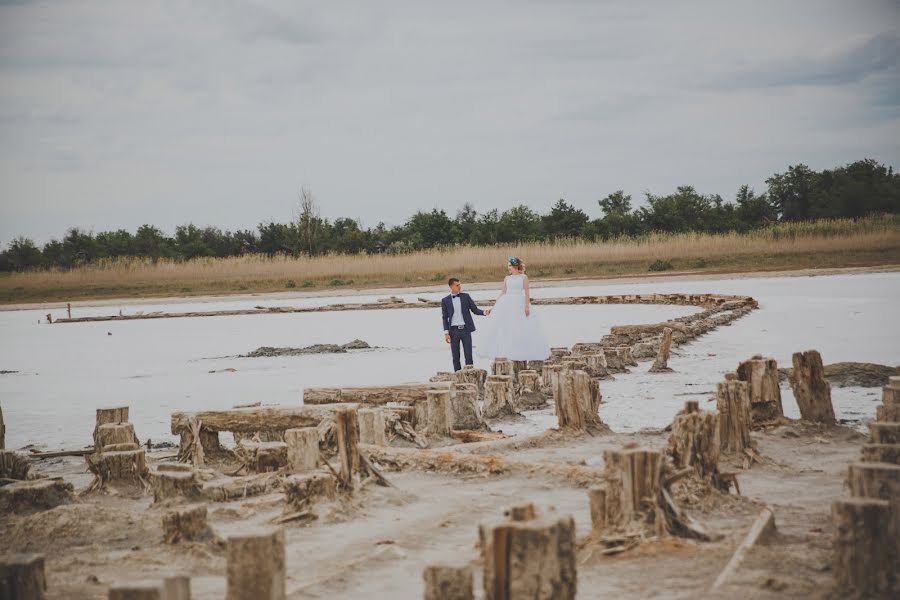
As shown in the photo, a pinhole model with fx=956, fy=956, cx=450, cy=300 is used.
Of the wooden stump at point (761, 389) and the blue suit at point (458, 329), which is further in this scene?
the blue suit at point (458, 329)

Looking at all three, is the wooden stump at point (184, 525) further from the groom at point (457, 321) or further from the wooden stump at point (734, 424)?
the groom at point (457, 321)

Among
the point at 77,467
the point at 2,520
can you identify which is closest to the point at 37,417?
the point at 77,467

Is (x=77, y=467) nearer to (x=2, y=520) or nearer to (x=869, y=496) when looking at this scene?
(x=2, y=520)

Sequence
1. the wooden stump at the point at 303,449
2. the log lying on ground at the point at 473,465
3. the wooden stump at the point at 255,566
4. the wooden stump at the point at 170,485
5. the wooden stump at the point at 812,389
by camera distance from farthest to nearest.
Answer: the wooden stump at the point at 812,389 < the wooden stump at the point at 303,449 < the log lying on ground at the point at 473,465 < the wooden stump at the point at 170,485 < the wooden stump at the point at 255,566

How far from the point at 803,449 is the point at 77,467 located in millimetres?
6037

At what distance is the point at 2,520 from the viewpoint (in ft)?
19.8

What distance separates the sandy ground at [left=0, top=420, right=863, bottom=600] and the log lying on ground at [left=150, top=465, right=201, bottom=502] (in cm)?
13

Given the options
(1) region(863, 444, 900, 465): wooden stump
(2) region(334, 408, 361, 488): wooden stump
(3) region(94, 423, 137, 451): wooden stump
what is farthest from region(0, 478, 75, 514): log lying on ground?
(1) region(863, 444, 900, 465): wooden stump

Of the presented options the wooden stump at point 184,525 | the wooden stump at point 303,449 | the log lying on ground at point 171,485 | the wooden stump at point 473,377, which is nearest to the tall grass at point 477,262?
the wooden stump at point 473,377

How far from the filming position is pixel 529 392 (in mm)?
10797

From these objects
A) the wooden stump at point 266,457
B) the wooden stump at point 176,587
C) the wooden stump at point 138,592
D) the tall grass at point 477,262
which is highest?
the tall grass at point 477,262

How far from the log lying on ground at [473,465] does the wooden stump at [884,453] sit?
1783mm

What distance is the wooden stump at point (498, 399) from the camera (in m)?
9.71

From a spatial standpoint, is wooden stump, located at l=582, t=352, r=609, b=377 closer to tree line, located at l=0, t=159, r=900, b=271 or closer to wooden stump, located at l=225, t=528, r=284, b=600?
wooden stump, located at l=225, t=528, r=284, b=600
